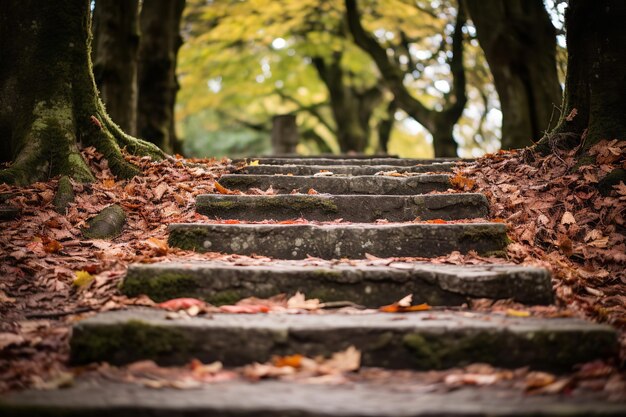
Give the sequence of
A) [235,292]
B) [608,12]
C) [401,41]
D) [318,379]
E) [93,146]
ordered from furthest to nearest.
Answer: [401,41]
[93,146]
[608,12]
[235,292]
[318,379]

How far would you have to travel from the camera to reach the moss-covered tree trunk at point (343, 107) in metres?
16.6

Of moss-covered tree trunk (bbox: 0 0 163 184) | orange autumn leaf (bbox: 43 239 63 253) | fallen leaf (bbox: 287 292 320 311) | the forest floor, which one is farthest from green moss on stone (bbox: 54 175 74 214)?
fallen leaf (bbox: 287 292 320 311)

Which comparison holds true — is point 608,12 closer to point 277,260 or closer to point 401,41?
point 277,260

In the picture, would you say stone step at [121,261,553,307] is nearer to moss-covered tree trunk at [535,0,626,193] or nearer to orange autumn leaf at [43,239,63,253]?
orange autumn leaf at [43,239,63,253]

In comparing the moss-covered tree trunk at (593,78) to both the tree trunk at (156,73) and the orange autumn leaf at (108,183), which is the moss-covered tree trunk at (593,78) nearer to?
the orange autumn leaf at (108,183)

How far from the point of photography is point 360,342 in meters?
2.08

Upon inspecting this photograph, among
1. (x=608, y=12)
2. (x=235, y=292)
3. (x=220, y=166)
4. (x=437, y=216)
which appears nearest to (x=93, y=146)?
(x=220, y=166)

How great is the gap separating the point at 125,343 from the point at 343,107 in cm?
1547

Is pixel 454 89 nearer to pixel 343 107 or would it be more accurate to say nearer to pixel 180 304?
pixel 343 107

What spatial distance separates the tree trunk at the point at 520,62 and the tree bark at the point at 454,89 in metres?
2.75

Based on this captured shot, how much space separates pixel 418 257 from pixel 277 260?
2.90 feet

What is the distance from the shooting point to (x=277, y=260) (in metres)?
2.95

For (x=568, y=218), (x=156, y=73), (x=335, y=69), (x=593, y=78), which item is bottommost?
(x=568, y=218)

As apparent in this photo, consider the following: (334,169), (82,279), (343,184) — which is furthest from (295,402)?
(334,169)
